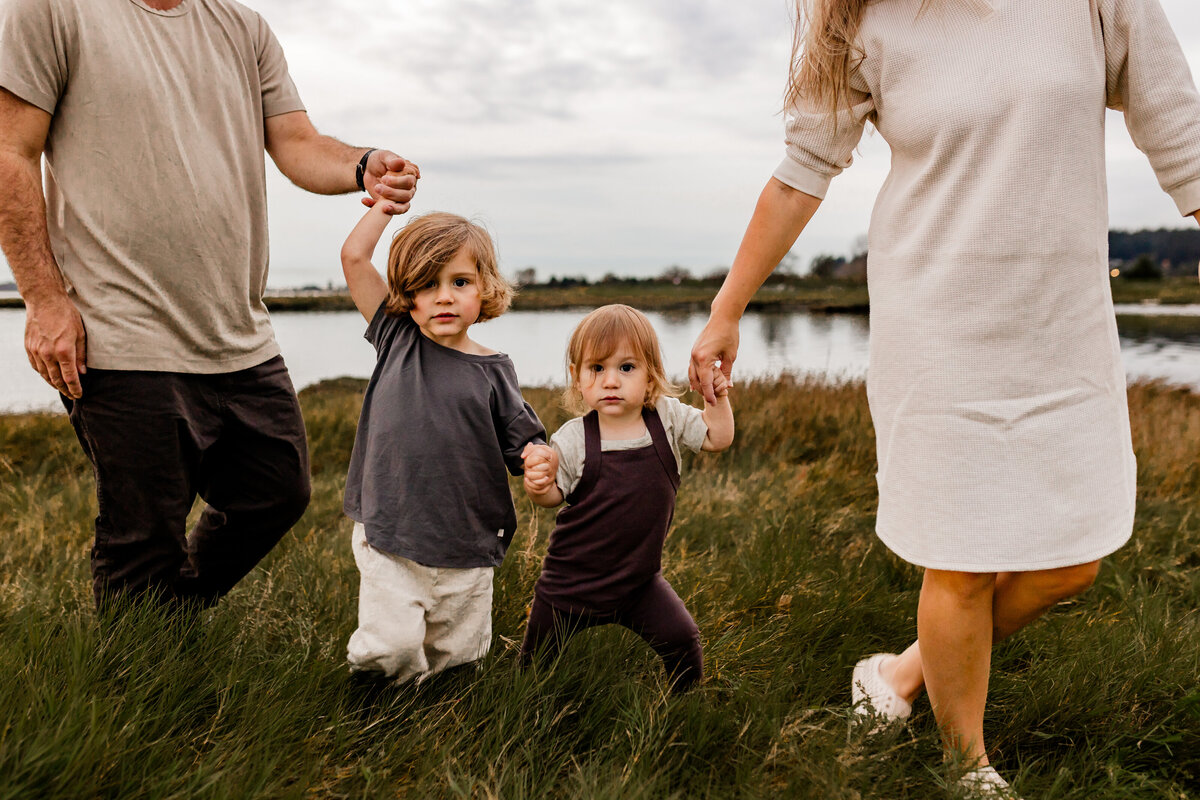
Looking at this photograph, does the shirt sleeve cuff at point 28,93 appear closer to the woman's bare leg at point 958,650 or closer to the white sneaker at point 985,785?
the woman's bare leg at point 958,650

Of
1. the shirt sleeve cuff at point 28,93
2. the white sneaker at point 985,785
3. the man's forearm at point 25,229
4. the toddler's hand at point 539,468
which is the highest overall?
the shirt sleeve cuff at point 28,93

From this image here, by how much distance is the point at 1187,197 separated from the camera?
1995mm

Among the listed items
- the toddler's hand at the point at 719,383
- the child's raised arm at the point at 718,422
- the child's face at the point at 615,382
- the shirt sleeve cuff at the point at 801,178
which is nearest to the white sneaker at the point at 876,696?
the child's raised arm at the point at 718,422

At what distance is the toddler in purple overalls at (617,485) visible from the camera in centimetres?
236

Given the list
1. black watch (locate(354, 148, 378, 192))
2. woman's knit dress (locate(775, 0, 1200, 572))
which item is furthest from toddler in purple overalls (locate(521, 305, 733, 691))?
black watch (locate(354, 148, 378, 192))

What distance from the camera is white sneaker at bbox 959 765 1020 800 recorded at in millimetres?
1999

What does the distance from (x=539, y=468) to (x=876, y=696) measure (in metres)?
1.18

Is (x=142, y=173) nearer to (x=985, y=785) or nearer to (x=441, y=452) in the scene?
(x=441, y=452)

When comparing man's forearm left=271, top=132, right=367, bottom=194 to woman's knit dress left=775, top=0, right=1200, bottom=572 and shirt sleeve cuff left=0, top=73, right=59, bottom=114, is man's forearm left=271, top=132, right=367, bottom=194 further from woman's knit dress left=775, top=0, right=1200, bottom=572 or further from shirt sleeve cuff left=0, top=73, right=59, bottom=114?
woman's knit dress left=775, top=0, right=1200, bottom=572

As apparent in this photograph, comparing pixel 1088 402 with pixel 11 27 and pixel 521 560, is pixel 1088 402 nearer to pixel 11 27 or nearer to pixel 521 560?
pixel 521 560

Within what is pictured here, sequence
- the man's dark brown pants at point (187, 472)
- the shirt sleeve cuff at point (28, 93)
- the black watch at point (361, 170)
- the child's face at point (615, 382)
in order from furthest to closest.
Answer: the black watch at point (361, 170), the man's dark brown pants at point (187, 472), the child's face at point (615, 382), the shirt sleeve cuff at point (28, 93)

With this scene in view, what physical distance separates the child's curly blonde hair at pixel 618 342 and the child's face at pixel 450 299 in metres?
0.30

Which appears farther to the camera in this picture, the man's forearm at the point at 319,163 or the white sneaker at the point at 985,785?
the man's forearm at the point at 319,163

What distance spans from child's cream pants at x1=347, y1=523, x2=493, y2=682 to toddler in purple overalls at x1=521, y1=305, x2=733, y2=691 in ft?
0.62
